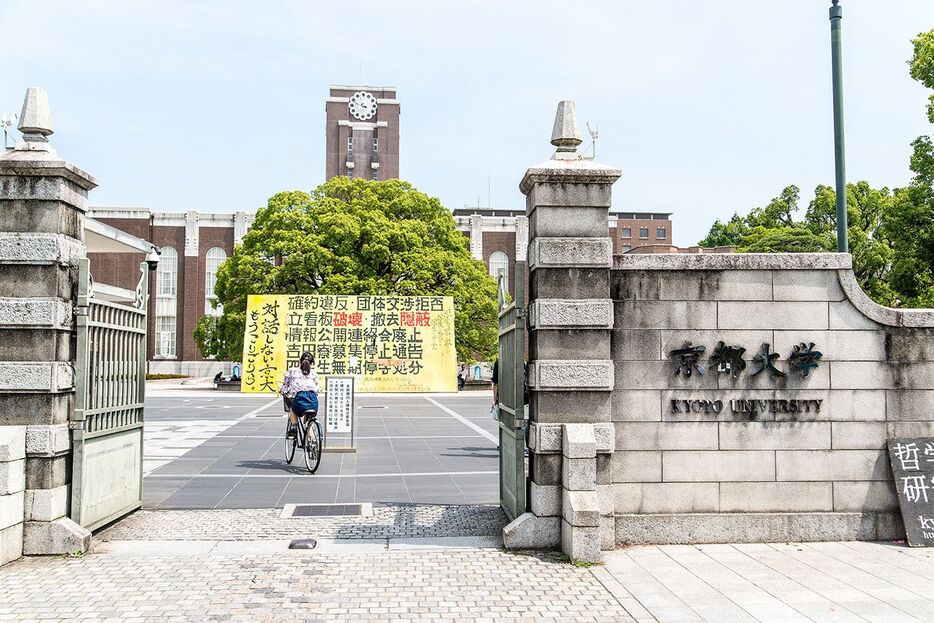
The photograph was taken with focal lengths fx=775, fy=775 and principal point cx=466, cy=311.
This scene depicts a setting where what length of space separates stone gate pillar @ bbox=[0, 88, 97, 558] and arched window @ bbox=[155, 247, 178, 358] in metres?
57.3

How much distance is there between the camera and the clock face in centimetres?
7419

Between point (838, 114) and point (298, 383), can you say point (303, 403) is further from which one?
point (838, 114)

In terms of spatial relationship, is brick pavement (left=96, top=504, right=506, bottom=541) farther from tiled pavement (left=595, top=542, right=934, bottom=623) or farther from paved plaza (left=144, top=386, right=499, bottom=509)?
tiled pavement (left=595, top=542, right=934, bottom=623)

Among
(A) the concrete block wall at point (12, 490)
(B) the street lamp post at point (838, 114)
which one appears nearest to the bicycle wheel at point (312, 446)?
(A) the concrete block wall at point (12, 490)

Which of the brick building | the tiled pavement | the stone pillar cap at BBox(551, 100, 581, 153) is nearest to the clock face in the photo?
the brick building

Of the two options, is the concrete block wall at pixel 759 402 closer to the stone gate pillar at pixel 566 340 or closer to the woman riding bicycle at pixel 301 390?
the stone gate pillar at pixel 566 340

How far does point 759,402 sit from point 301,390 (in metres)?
6.85

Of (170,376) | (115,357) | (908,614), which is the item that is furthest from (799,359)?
(170,376)

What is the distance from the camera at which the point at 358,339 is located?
30.3 meters

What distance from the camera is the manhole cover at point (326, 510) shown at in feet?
27.6

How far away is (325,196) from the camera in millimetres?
38062

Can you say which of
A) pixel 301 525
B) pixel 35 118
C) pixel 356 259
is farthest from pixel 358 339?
pixel 35 118

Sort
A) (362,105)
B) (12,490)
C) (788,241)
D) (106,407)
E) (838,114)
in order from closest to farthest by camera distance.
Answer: (12,490) < (106,407) < (838,114) < (788,241) < (362,105)

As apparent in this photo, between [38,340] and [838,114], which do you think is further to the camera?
[838,114]
